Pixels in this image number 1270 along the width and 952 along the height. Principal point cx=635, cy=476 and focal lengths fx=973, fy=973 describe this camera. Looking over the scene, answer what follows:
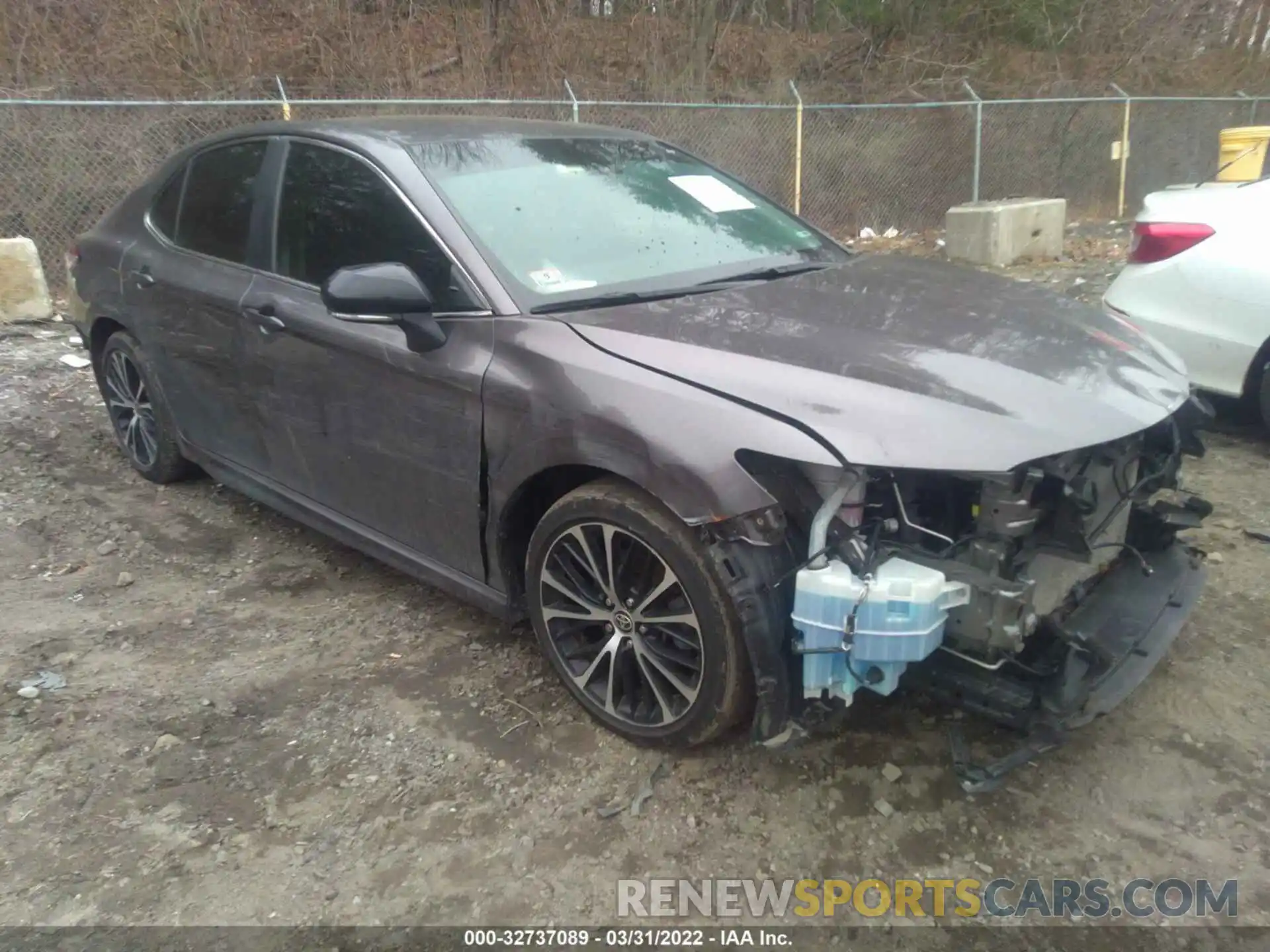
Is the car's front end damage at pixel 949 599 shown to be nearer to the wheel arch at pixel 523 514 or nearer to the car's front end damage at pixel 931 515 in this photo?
the car's front end damage at pixel 931 515

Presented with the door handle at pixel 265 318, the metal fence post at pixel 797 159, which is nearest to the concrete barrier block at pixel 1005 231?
the metal fence post at pixel 797 159

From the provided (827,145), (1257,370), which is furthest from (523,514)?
(827,145)

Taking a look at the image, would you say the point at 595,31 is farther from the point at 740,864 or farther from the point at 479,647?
the point at 740,864

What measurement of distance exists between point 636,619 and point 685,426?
0.62 meters

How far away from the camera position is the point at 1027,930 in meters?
2.24

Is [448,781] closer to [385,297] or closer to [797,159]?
[385,297]

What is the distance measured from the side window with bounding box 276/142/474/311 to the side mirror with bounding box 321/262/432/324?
6.4 inches

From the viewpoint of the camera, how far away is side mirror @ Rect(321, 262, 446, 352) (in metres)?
2.77

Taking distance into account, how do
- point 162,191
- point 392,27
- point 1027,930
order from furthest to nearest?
point 392,27
point 162,191
point 1027,930

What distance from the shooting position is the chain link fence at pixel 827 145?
9195 mm

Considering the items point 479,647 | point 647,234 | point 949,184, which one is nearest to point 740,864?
point 479,647

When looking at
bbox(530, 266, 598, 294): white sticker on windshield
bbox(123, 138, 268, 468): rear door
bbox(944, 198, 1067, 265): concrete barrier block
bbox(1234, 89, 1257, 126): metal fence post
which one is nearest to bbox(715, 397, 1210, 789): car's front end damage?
bbox(530, 266, 598, 294): white sticker on windshield

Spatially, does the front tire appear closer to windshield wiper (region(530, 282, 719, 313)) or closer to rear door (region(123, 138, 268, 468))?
windshield wiper (region(530, 282, 719, 313))

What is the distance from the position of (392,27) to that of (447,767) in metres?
12.1
